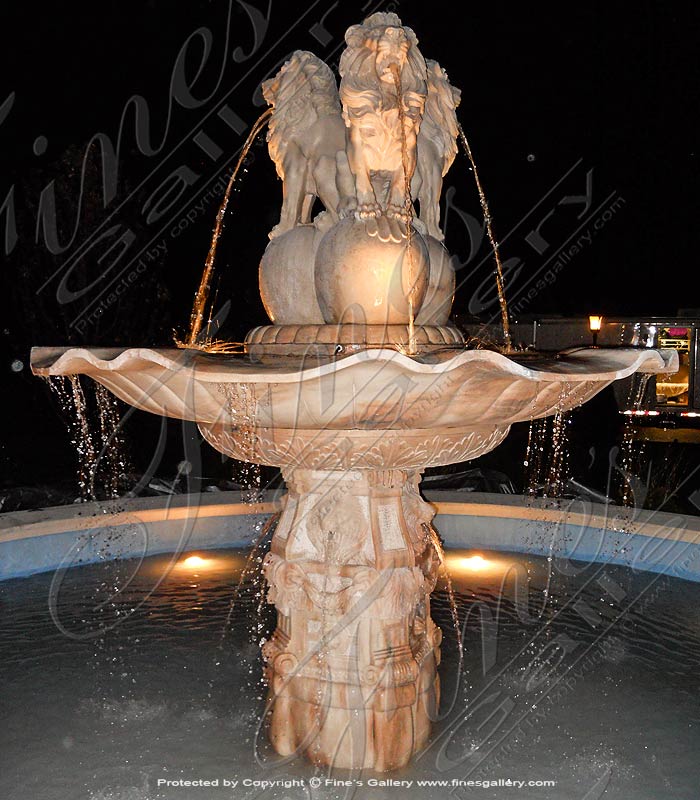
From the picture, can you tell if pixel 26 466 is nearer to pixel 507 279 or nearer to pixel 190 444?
pixel 190 444

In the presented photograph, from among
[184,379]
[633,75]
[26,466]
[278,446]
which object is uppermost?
[633,75]

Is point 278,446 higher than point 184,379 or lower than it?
lower

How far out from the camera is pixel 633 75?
14.5m

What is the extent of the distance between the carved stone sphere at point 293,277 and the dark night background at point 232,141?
19.6 ft

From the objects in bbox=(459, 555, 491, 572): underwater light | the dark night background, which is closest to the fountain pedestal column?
bbox=(459, 555, 491, 572): underwater light

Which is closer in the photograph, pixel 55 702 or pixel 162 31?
pixel 55 702

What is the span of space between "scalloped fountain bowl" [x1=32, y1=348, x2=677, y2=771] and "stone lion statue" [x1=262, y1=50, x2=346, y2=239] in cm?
88

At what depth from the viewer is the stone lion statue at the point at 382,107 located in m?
3.03

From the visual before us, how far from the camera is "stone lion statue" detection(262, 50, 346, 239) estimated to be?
3496mm

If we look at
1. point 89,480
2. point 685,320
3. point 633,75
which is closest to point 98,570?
point 89,480

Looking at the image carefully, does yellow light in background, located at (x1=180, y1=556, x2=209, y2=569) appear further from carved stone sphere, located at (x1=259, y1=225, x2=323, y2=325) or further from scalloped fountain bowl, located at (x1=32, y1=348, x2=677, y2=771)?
carved stone sphere, located at (x1=259, y1=225, x2=323, y2=325)

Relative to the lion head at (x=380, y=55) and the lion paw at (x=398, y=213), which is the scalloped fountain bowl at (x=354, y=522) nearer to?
the lion paw at (x=398, y=213)

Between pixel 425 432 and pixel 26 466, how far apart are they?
24.9ft

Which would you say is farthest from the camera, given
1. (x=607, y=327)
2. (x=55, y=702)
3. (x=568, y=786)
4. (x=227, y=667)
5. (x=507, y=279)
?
(x=607, y=327)
